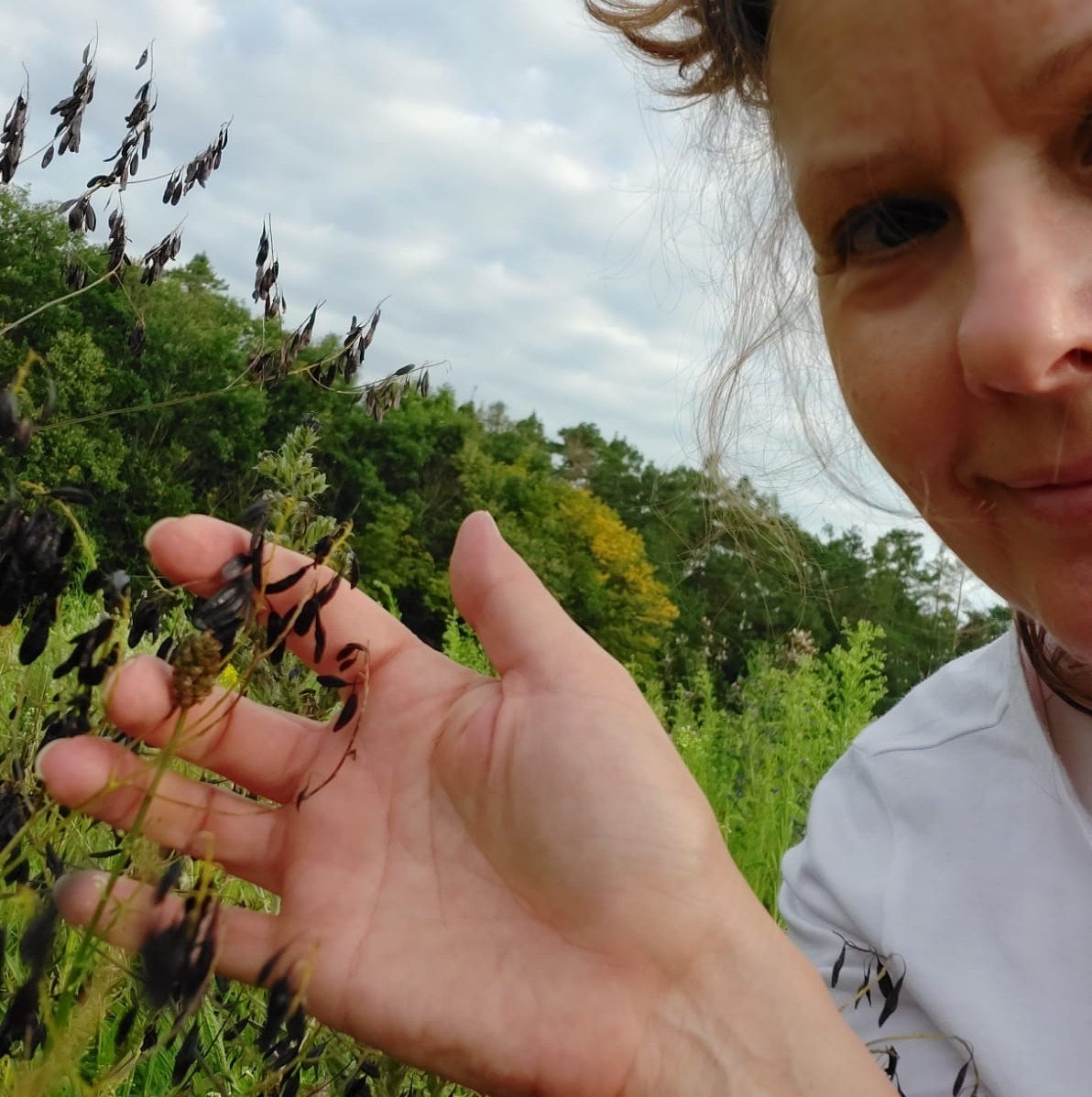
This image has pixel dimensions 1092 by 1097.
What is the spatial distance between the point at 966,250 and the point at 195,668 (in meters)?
1.24

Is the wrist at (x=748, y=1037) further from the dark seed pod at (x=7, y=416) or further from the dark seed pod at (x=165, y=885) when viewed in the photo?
the dark seed pod at (x=7, y=416)

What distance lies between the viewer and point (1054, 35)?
129cm

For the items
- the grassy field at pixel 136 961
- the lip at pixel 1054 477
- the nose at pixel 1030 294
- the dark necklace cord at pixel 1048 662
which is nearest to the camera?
→ the grassy field at pixel 136 961

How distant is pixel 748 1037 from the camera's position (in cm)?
139

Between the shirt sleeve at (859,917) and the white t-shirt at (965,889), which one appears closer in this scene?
the white t-shirt at (965,889)

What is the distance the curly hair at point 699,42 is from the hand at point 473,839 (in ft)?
4.32

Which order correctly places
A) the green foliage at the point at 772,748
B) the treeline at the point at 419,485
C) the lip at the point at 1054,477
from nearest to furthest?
1. the lip at the point at 1054,477
2. the treeline at the point at 419,485
3. the green foliage at the point at 772,748

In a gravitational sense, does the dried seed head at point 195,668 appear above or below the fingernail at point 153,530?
below

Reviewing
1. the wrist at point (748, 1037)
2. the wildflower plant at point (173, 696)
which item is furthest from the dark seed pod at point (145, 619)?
the wrist at point (748, 1037)

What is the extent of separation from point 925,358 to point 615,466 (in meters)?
42.9

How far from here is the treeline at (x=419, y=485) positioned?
266 centimetres

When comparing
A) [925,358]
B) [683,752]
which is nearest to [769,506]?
[925,358]

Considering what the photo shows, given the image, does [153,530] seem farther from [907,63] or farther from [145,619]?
[907,63]

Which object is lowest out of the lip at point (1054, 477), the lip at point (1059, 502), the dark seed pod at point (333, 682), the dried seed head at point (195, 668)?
the dried seed head at point (195, 668)
